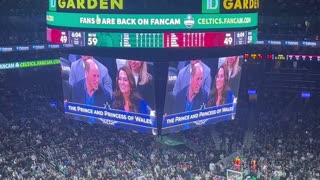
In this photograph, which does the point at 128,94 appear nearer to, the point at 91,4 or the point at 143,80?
the point at 143,80

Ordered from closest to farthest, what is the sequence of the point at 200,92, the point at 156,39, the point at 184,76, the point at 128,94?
the point at 156,39
the point at 184,76
the point at 128,94
the point at 200,92

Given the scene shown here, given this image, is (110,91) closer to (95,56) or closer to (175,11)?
(95,56)

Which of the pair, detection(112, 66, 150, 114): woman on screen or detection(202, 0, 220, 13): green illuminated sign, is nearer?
detection(202, 0, 220, 13): green illuminated sign

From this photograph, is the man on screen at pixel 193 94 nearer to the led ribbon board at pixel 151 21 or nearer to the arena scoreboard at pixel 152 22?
the arena scoreboard at pixel 152 22

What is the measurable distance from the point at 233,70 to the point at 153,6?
15.5 ft

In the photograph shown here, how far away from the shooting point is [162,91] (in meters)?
23.6

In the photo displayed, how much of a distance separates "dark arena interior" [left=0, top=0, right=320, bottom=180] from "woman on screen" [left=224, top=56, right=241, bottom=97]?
0.07 m

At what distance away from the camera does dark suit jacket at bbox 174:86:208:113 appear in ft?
79.0

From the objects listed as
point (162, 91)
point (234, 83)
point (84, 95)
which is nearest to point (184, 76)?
point (162, 91)

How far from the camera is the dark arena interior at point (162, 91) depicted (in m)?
23.2

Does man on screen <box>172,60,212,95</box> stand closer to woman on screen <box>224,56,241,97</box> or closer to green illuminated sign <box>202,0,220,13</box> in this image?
woman on screen <box>224,56,241,97</box>

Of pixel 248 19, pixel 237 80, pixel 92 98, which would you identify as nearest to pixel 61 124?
pixel 92 98

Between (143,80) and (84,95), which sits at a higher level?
(143,80)

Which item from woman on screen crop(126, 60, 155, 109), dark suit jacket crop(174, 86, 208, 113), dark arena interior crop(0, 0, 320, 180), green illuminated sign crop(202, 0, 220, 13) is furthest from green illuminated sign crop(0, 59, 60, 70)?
green illuminated sign crop(202, 0, 220, 13)
